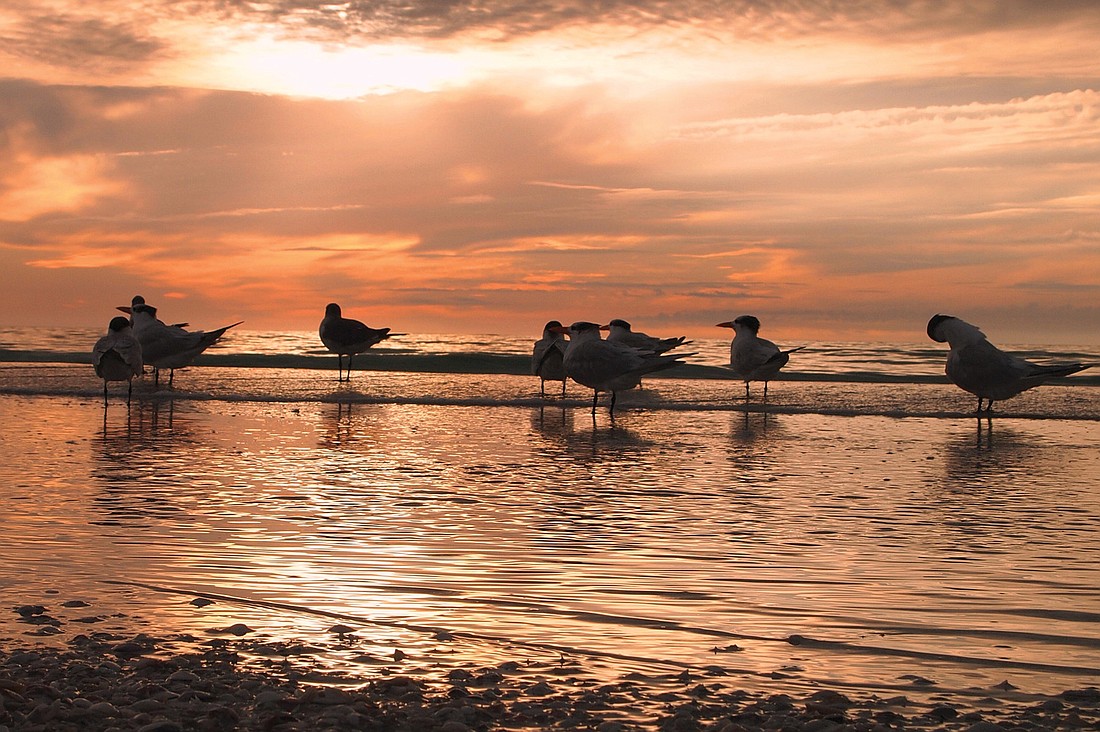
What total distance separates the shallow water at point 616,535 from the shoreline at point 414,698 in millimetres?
194

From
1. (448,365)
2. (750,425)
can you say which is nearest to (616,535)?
(750,425)

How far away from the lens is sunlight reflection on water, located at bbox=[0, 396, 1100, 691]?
4848mm

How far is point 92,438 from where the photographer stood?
1256 centimetres

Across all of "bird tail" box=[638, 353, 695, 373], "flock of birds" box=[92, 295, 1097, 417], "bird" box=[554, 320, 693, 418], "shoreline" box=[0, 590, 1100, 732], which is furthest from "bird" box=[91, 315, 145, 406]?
"shoreline" box=[0, 590, 1100, 732]

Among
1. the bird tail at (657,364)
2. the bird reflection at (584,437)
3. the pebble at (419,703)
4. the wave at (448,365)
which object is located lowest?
the pebble at (419,703)

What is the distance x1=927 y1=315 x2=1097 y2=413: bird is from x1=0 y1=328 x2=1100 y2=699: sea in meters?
0.72

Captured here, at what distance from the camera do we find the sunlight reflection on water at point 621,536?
485 cm

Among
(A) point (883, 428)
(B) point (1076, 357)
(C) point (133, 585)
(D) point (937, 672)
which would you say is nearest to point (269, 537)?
(C) point (133, 585)

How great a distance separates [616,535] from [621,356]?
34.8 ft

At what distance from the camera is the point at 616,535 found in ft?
23.0

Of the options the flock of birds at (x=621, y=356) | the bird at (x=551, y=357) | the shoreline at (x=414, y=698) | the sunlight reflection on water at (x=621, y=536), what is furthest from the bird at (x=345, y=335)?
the shoreline at (x=414, y=698)

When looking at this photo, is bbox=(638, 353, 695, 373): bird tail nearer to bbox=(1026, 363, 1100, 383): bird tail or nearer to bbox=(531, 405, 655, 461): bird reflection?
bbox=(531, 405, 655, 461): bird reflection

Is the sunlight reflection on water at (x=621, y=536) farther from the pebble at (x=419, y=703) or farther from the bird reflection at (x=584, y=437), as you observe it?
the pebble at (x=419, y=703)

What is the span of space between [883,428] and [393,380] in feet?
39.3
